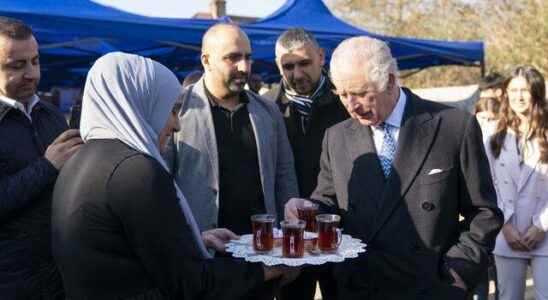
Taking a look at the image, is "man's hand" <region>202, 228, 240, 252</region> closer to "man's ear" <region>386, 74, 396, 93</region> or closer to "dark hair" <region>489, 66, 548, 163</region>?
"man's ear" <region>386, 74, 396, 93</region>

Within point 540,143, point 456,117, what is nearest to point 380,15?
point 540,143

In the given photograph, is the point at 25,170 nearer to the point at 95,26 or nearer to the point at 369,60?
the point at 369,60

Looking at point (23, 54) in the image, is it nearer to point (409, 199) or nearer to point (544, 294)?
point (409, 199)

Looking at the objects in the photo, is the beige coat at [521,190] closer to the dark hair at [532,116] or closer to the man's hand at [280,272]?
the dark hair at [532,116]

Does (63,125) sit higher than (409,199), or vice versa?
(63,125)

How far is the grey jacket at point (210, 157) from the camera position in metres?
3.27

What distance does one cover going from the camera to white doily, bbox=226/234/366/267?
2107mm

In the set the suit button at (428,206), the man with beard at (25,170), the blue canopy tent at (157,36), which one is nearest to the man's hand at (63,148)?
the man with beard at (25,170)

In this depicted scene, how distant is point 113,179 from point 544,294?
9.78ft

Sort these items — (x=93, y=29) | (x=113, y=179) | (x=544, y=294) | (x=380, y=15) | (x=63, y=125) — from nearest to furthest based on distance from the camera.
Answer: (x=113, y=179)
(x=63, y=125)
(x=544, y=294)
(x=93, y=29)
(x=380, y=15)

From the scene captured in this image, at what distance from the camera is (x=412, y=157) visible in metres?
2.47

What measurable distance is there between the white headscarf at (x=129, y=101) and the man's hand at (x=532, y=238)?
8.89 ft

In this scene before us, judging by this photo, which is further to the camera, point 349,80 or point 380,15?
point 380,15

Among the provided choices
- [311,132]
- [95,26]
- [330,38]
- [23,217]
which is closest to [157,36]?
[95,26]
